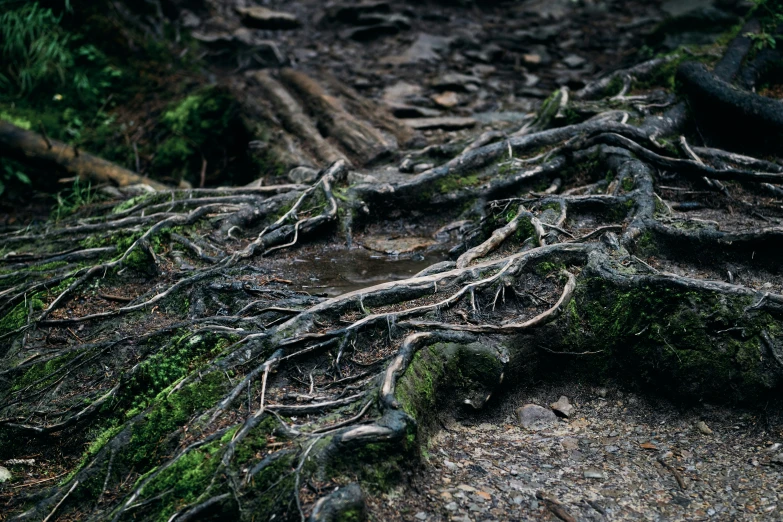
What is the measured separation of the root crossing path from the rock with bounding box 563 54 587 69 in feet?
16.0

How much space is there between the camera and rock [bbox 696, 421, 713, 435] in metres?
3.90

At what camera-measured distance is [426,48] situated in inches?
449

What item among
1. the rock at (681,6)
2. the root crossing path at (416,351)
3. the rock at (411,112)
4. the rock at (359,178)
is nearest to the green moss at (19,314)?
the root crossing path at (416,351)

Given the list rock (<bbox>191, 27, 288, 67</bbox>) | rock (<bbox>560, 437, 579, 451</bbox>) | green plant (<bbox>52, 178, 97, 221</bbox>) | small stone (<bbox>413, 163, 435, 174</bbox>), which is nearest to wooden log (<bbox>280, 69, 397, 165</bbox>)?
small stone (<bbox>413, 163, 435, 174</bbox>)

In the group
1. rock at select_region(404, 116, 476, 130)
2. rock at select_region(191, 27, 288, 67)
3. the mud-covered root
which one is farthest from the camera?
rock at select_region(191, 27, 288, 67)

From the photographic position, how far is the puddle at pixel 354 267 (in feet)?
16.8

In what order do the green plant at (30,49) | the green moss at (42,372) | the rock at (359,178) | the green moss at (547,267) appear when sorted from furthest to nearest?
the green plant at (30,49)
the rock at (359,178)
the green moss at (547,267)
the green moss at (42,372)

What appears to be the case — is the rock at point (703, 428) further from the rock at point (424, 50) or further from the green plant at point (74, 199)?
the rock at point (424, 50)

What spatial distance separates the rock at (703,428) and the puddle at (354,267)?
2.27 metres

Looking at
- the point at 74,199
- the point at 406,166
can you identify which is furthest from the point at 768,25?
the point at 74,199

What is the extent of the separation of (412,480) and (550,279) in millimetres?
1800

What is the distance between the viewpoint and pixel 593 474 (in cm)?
363

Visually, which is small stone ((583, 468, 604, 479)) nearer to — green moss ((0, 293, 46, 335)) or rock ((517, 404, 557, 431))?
rock ((517, 404, 557, 431))

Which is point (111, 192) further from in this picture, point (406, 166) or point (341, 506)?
point (341, 506)
